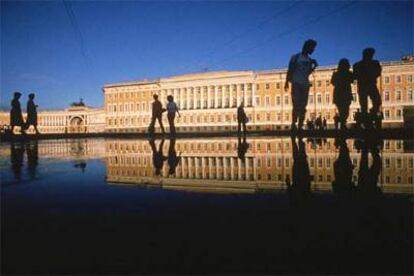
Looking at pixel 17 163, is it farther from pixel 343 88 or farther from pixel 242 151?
pixel 343 88

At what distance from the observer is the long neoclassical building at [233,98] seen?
6706 centimetres

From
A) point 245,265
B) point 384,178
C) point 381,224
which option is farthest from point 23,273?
point 384,178

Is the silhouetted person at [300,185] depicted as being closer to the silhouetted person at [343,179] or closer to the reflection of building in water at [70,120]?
the silhouetted person at [343,179]

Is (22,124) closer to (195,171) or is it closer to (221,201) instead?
(195,171)

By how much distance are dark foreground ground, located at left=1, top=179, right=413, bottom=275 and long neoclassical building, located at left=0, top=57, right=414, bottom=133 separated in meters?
67.8

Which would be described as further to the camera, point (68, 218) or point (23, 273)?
point (68, 218)

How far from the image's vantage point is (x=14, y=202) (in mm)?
2141

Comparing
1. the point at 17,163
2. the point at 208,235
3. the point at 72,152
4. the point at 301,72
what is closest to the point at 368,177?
the point at 208,235

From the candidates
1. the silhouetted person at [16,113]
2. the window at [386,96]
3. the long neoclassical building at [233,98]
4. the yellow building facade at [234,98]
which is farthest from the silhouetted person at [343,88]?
the window at [386,96]

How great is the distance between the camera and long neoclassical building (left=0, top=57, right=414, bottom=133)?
67062 mm

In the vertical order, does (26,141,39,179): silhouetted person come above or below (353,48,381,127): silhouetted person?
below

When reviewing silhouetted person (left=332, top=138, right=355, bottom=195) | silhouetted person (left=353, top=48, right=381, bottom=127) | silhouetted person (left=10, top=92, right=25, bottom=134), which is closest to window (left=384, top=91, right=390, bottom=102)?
silhouetted person (left=10, top=92, right=25, bottom=134)

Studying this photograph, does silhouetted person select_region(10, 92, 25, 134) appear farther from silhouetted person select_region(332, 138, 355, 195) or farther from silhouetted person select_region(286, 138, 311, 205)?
silhouetted person select_region(332, 138, 355, 195)

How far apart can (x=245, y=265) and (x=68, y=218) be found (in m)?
0.95
